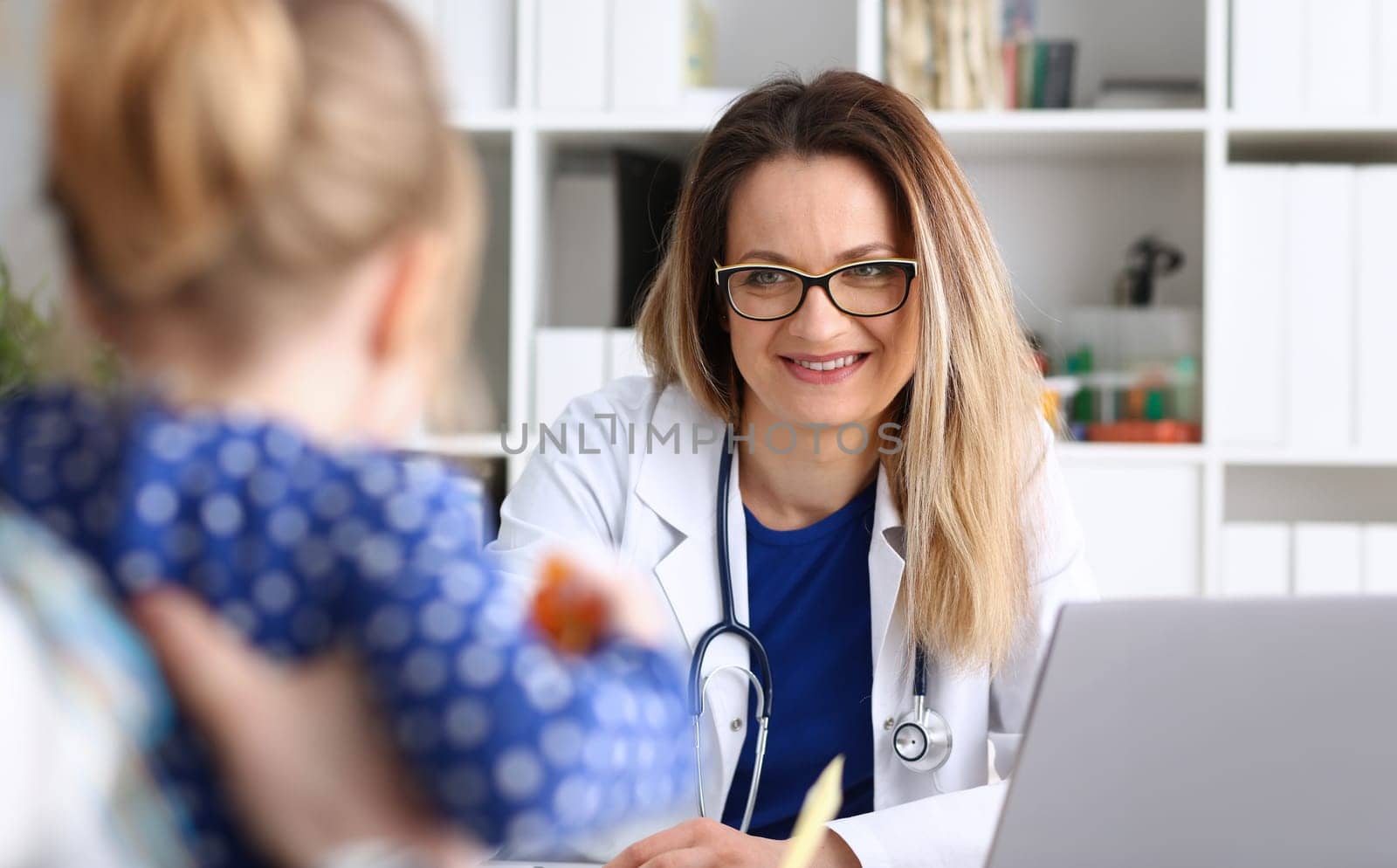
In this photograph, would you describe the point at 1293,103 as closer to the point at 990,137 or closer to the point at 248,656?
the point at 990,137

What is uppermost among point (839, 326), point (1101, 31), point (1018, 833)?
point (1101, 31)

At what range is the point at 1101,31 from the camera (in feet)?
7.92

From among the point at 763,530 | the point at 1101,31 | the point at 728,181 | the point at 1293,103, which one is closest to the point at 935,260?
the point at 728,181

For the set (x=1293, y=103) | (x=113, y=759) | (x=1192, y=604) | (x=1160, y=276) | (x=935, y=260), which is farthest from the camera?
(x=1160, y=276)

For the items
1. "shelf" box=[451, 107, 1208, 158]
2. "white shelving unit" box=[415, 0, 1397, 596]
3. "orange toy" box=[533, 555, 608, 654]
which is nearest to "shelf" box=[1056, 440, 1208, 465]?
"white shelving unit" box=[415, 0, 1397, 596]

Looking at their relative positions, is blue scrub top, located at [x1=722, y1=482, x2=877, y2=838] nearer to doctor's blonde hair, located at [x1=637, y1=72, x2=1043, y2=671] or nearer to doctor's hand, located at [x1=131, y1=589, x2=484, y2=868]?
doctor's blonde hair, located at [x1=637, y1=72, x2=1043, y2=671]

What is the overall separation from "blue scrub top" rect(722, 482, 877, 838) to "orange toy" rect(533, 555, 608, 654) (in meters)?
0.97

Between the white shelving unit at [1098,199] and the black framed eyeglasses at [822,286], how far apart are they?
89cm

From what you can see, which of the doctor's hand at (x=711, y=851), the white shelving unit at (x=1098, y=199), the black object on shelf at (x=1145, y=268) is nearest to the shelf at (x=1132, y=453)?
the white shelving unit at (x=1098, y=199)

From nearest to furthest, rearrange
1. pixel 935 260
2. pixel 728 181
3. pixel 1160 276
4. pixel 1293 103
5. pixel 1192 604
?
pixel 1192 604
pixel 935 260
pixel 728 181
pixel 1293 103
pixel 1160 276

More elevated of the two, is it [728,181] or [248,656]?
[728,181]

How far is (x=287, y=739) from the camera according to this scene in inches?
15.5

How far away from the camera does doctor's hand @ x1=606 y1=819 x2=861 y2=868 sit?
0.97m

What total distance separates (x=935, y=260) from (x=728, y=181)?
0.89 feet
